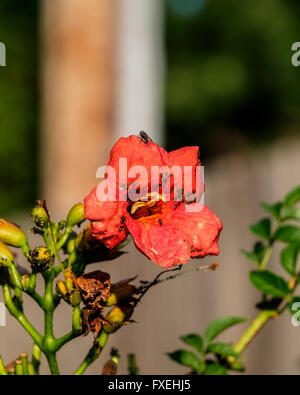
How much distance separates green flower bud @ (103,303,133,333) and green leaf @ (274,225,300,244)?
0.38 meters

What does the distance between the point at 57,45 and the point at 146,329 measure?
2.43m

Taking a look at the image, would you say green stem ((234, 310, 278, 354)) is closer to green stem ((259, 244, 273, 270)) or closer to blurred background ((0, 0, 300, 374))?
green stem ((259, 244, 273, 270))

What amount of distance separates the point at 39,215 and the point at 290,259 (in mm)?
515

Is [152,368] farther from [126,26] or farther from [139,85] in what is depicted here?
[126,26]

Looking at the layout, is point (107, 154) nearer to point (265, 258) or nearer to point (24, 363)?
point (265, 258)

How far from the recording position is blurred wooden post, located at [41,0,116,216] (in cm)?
445

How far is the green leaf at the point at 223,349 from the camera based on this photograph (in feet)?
2.95

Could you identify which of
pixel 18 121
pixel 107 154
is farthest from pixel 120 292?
pixel 18 121

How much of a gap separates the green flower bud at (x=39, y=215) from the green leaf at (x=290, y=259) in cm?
49

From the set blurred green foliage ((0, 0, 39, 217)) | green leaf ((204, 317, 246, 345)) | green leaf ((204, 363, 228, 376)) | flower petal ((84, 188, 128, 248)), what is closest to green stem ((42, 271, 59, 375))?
flower petal ((84, 188, 128, 248))

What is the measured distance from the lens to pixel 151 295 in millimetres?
3367

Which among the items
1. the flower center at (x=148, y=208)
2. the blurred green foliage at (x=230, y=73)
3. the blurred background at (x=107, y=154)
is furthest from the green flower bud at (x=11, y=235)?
the blurred green foliage at (x=230, y=73)

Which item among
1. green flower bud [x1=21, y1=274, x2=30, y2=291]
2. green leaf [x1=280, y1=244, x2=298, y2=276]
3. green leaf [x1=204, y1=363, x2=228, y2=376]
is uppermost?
green flower bud [x1=21, y1=274, x2=30, y2=291]
